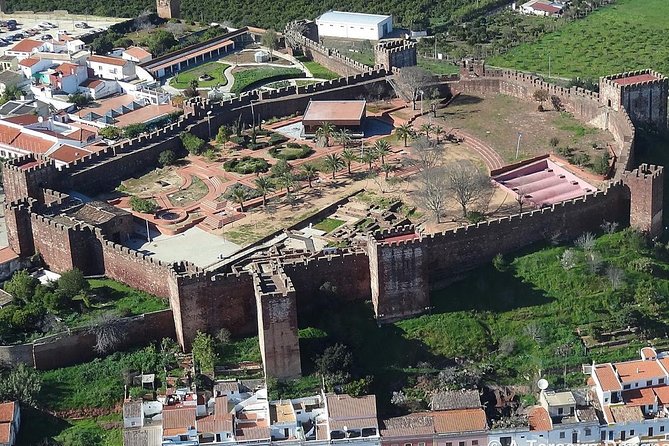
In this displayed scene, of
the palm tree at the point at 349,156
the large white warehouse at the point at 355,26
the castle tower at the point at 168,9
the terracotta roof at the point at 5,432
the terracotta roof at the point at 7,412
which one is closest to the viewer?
the terracotta roof at the point at 5,432

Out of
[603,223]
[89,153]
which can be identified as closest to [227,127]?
[89,153]

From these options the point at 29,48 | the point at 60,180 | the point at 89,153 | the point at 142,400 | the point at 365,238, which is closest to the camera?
the point at 142,400

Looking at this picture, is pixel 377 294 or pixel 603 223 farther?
pixel 603 223

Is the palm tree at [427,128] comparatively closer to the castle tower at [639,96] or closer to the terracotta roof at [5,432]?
the castle tower at [639,96]

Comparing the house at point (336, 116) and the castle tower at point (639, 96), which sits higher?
the castle tower at point (639, 96)

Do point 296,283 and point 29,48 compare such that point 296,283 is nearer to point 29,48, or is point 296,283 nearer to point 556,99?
point 556,99

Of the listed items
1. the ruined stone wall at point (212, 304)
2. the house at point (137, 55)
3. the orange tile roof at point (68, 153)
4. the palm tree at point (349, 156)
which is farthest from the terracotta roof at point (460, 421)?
the house at point (137, 55)
